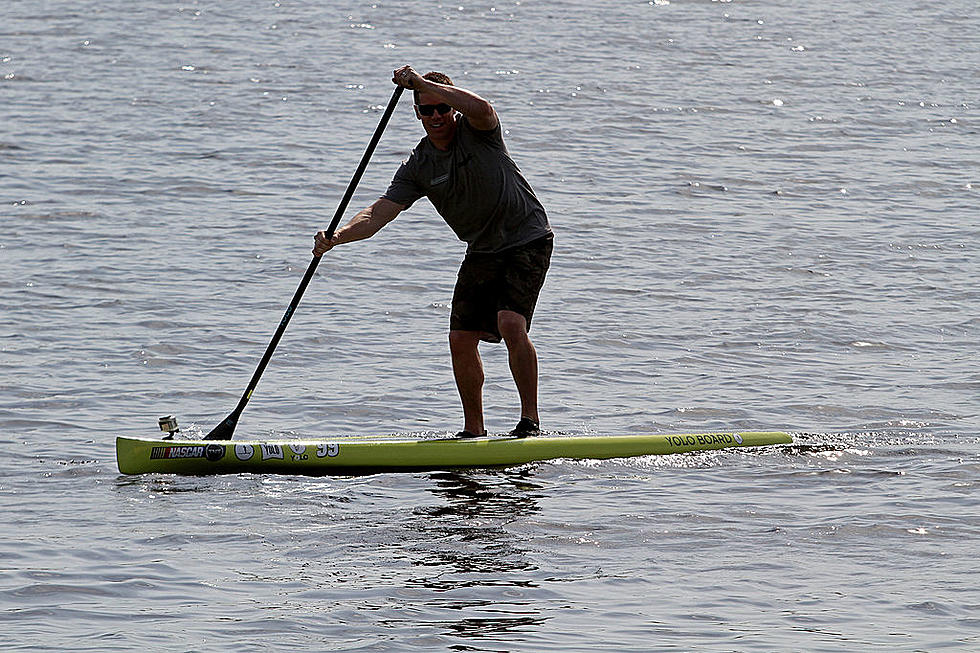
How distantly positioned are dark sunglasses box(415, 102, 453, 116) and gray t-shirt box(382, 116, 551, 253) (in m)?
0.18

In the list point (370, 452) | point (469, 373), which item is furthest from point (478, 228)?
point (370, 452)

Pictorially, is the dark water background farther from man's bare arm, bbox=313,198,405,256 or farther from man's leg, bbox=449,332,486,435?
man's bare arm, bbox=313,198,405,256

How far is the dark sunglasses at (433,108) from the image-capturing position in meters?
7.66

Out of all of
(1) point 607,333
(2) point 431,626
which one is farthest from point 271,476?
(1) point 607,333

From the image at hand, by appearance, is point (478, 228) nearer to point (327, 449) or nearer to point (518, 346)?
point (518, 346)

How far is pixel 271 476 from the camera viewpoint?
779cm

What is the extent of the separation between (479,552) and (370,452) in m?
1.54

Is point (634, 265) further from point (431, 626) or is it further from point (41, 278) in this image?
point (431, 626)

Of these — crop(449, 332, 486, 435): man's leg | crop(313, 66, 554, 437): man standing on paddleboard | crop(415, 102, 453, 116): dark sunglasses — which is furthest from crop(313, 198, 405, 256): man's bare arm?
crop(449, 332, 486, 435): man's leg

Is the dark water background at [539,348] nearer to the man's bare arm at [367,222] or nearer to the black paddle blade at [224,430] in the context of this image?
the black paddle blade at [224,430]

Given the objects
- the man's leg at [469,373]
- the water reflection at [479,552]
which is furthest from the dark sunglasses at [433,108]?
the water reflection at [479,552]

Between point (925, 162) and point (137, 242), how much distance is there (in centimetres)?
921

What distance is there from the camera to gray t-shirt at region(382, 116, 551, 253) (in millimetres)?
7852

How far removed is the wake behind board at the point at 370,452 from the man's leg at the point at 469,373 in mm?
265
